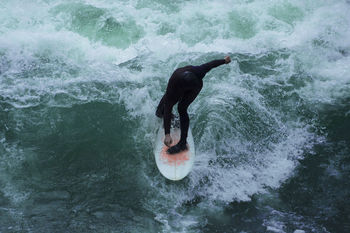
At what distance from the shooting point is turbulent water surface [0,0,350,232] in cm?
535

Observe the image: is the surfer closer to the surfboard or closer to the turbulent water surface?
the surfboard

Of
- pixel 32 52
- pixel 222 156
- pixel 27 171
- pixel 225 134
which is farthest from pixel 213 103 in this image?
pixel 32 52

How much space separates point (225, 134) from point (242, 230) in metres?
1.71

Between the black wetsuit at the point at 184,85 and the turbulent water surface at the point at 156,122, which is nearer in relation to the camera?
the black wetsuit at the point at 184,85

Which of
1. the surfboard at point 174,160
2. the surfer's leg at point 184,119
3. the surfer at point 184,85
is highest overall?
the surfer at point 184,85

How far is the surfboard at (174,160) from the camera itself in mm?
5559

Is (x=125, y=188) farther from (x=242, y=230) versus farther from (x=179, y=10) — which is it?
(x=179, y=10)

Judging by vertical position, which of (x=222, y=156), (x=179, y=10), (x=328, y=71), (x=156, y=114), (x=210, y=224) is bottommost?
(x=210, y=224)

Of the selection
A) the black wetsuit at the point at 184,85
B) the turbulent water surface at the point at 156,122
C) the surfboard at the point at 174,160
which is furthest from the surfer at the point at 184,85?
the turbulent water surface at the point at 156,122

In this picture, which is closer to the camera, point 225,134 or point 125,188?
point 125,188

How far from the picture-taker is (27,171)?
5699 mm

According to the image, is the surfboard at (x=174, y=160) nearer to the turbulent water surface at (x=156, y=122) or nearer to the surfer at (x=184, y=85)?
the turbulent water surface at (x=156, y=122)

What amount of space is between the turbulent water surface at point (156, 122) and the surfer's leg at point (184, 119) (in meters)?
0.43

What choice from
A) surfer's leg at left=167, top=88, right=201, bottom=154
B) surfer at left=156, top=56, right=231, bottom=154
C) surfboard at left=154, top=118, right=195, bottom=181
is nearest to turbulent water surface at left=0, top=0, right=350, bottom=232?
surfboard at left=154, top=118, right=195, bottom=181
